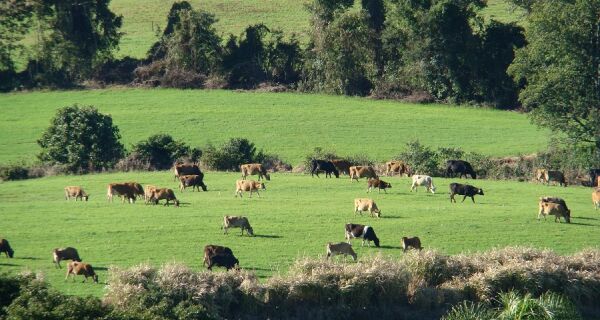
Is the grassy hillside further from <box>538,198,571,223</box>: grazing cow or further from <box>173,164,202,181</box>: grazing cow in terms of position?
<box>538,198,571,223</box>: grazing cow

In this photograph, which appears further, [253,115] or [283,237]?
[253,115]

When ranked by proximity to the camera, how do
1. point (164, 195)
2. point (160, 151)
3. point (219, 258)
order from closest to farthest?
point (219, 258) < point (164, 195) < point (160, 151)

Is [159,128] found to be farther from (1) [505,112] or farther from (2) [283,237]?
(2) [283,237]

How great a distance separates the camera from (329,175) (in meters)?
56.5

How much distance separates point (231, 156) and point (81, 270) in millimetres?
25960

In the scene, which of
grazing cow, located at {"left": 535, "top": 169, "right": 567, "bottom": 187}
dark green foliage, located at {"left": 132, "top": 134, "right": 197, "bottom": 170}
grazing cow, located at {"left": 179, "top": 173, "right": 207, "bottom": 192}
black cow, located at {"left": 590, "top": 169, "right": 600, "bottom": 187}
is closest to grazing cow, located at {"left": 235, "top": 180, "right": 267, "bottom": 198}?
grazing cow, located at {"left": 179, "top": 173, "right": 207, "bottom": 192}

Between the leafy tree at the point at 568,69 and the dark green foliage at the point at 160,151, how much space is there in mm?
20398

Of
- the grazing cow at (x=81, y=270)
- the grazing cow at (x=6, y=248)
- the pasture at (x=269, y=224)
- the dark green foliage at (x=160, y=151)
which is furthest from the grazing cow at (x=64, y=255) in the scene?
the dark green foliage at (x=160, y=151)

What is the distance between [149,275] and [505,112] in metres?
49.9

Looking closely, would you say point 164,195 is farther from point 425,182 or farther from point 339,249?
point 425,182

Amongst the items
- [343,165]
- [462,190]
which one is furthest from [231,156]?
[462,190]

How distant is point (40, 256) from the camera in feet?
121

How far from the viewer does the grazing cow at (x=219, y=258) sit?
1375 inches

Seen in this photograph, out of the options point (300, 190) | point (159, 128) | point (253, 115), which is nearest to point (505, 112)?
point (253, 115)
